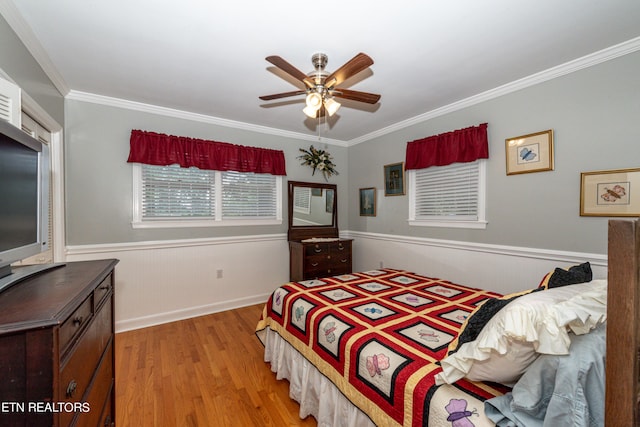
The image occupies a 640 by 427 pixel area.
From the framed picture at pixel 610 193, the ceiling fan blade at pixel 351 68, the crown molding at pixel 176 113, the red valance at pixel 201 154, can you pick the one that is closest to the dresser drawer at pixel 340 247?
the red valance at pixel 201 154

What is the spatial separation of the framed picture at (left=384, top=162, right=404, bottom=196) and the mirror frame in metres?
0.92

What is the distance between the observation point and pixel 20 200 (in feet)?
3.51

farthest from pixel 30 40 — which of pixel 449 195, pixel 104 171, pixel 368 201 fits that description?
pixel 449 195

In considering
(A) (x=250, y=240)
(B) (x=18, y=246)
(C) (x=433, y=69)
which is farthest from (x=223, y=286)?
(C) (x=433, y=69)

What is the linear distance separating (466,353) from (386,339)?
468mm

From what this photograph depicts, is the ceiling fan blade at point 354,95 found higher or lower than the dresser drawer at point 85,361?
higher

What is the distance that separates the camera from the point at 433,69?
2334mm

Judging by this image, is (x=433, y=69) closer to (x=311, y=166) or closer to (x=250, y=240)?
(x=311, y=166)

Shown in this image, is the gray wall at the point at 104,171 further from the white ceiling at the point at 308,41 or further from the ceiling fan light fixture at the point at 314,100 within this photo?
the ceiling fan light fixture at the point at 314,100

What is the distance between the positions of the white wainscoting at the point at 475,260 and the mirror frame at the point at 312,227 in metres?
0.68

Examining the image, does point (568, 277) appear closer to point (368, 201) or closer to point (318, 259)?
point (318, 259)

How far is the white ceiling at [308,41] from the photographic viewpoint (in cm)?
164

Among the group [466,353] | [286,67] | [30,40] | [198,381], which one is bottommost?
[198,381]

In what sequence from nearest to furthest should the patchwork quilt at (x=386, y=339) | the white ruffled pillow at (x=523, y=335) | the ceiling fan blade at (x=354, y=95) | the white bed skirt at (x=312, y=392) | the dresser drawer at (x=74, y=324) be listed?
the dresser drawer at (x=74, y=324) → the white ruffled pillow at (x=523, y=335) → the patchwork quilt at (x=386, y=339) → the white bed skirt at (x=312, y=392) → the ceiling fan blade at (x=354, y=95)
